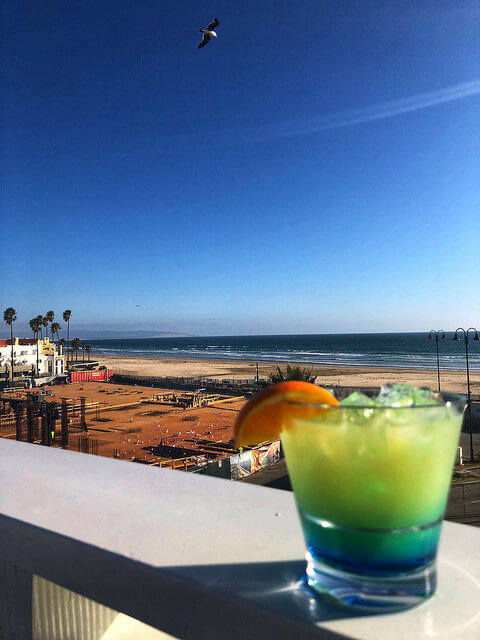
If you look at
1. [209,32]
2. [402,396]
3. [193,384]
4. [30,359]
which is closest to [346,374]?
[193,384]

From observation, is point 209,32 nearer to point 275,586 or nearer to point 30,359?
point 275,586

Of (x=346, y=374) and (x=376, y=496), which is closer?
(x=376, y=496)

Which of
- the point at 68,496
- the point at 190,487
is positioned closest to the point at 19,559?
the point at 68,496

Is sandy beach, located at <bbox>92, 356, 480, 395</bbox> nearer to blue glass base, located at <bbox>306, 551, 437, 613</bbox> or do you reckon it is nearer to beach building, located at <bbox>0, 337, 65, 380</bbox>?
beach building, located at <bbox>0, 337, 65, 380</bbox>

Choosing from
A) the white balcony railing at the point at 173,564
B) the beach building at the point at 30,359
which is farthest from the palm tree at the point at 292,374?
the beach building at the point at 30,359

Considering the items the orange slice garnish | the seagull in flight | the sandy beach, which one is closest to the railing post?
the orange slice garnish

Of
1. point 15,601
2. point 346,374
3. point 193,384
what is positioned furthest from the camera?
point 346,374
